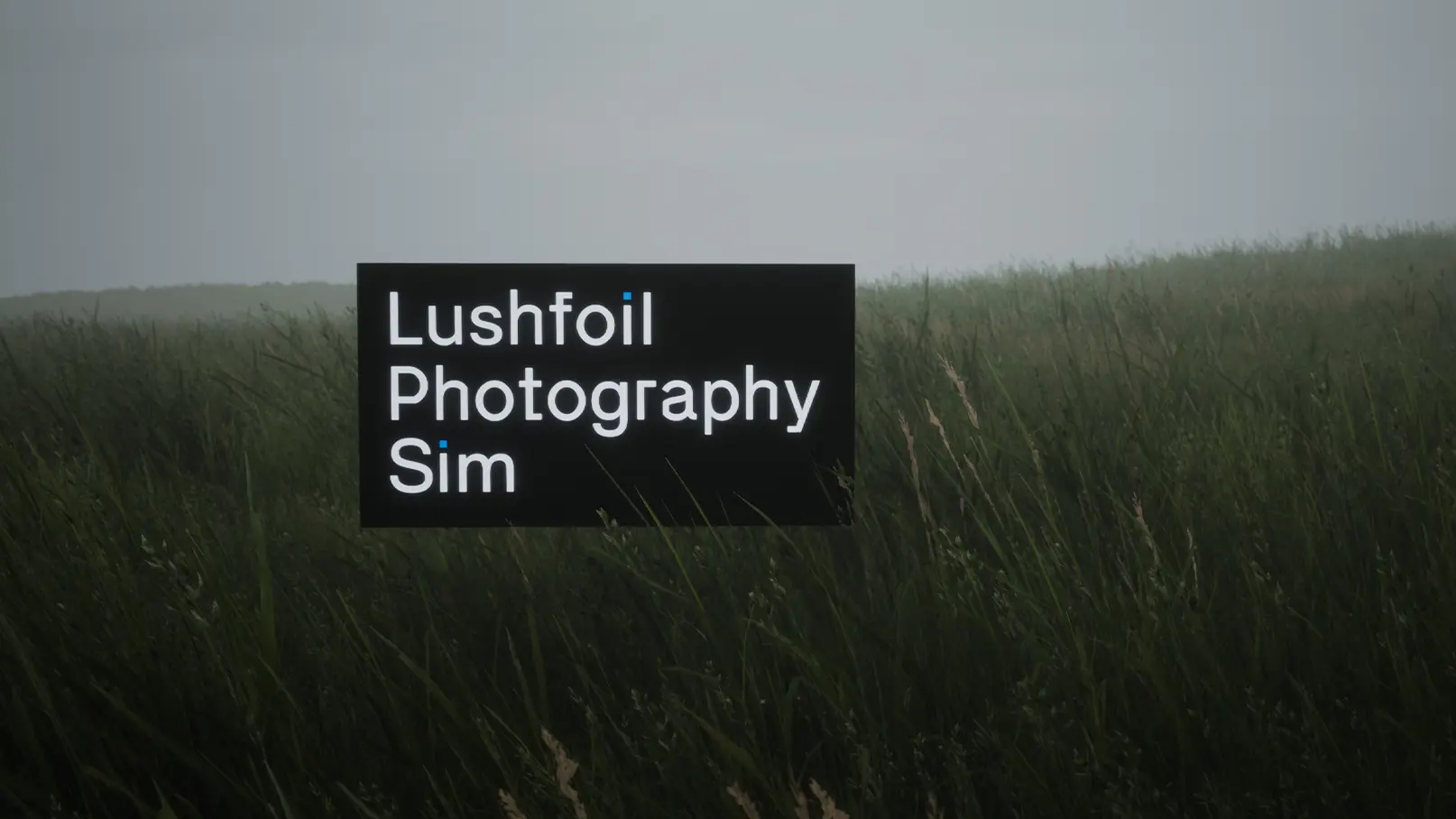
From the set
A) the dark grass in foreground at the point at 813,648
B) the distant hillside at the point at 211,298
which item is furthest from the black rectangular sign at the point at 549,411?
the distant hillside at the point at 211,298

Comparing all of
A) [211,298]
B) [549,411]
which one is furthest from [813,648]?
[211,298]

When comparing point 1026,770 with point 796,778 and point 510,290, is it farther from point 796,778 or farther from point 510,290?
point 510,290

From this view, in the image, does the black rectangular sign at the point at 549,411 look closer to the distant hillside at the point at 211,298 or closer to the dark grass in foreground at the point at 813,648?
the dark grass in foreground at the point at 813,648

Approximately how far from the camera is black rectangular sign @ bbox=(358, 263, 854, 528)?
8.44 ft

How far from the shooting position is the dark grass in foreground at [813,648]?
163cm

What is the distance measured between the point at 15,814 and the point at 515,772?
83 centimetres

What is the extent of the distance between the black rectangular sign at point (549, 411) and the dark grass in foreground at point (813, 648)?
0.44 feet

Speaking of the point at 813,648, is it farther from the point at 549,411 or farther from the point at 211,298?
the point at 211,298

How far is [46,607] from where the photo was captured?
6.47 ft

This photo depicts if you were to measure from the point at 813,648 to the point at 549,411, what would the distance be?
994 mm

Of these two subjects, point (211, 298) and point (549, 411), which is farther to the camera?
point (211, 298)

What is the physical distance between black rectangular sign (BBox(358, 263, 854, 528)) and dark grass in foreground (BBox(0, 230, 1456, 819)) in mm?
134

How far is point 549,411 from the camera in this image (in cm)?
260

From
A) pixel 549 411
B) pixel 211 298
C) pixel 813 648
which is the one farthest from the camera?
pixel 211 298
